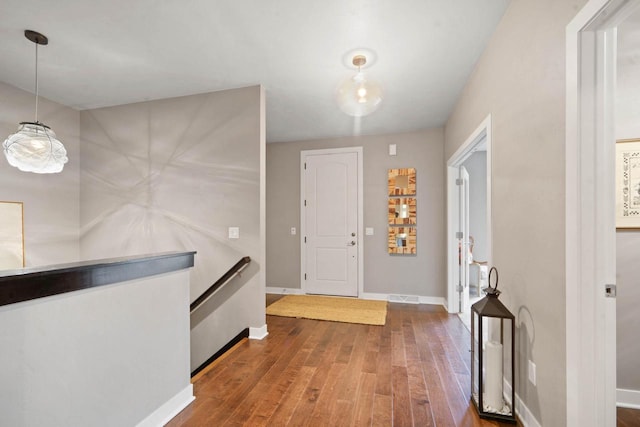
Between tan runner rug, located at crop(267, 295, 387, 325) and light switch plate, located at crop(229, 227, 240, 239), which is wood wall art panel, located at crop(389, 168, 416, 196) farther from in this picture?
light switch plate, located at crop(229, 227, 240, 239)

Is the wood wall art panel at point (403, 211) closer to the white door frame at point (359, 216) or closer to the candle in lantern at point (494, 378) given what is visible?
the white door frame at point (359, 216)

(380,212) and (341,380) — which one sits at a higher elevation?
(380,212)

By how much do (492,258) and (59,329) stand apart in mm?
2656

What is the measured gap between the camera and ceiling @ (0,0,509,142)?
1.89 meters

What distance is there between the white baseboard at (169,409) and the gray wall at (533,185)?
2150 millimetres

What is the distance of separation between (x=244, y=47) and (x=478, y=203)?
5494mm

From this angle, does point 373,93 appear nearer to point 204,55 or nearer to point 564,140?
point 564,140

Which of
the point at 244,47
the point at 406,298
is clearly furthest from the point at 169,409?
the point at 406,298

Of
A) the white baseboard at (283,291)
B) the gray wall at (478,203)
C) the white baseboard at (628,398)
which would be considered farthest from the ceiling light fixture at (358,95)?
the gray wall at (478,203)

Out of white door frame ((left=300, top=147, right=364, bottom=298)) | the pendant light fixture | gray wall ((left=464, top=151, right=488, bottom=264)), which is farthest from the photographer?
gray wall ((left=464, top=151, right=488, bottom=264))

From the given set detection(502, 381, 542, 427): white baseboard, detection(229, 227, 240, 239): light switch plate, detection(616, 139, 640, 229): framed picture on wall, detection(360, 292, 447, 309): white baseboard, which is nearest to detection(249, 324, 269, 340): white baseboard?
detection(229, 227, 240, 239): light switch plate

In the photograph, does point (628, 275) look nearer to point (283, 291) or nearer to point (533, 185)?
point (533, 185)

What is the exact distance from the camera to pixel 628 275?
181 centimetres

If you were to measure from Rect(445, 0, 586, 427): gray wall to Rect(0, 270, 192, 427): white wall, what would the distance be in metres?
2.18
